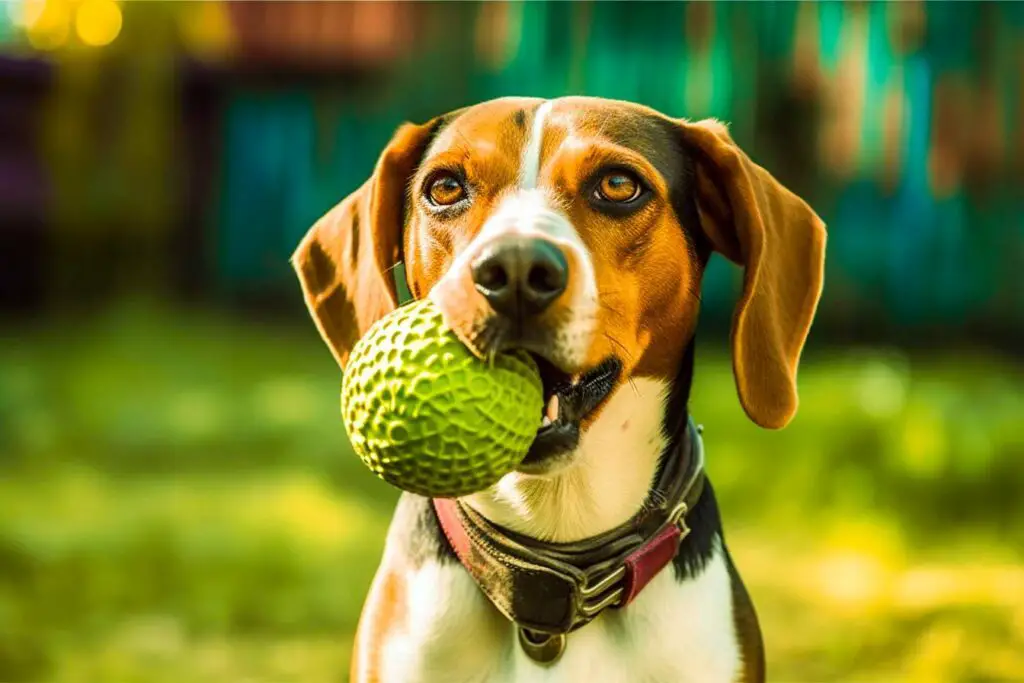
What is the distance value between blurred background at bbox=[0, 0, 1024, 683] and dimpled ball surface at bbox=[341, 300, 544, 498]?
2345mm

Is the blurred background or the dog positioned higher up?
the dog

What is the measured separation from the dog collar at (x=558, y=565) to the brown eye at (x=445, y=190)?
A: 634mm

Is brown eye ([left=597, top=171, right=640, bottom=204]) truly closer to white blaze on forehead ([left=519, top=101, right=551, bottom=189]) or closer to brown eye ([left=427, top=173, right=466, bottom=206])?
white blaze on forehead ([left=519, top=101, right=551, bottom=189])

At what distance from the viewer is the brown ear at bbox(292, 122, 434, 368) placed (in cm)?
313

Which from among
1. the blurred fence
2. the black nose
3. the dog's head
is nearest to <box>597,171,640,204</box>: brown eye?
the dog's head

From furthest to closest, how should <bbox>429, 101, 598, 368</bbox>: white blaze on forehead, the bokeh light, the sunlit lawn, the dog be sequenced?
the bokeh light, the sunlit lawn, the dog, <bbox>429, 101, 598, 368</bbox>: white blaze on forehead

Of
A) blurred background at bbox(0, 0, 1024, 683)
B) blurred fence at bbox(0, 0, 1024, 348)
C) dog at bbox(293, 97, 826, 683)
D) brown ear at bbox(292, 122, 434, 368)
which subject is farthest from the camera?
blurred fence at bbox(0, 0, 1024, 348)

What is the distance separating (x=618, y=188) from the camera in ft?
9.62

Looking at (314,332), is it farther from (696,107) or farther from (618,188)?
(618,188)

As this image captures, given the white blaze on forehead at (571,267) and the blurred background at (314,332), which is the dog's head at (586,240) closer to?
the white blaze on forehead at (571,267)

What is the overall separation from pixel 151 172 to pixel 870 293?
602 centimetres

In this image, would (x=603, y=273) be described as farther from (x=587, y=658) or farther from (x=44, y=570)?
(x=44, y=570)

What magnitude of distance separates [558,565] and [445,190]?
83 centimetres

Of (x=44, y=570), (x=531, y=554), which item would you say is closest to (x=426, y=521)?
(x=531, y=554)
